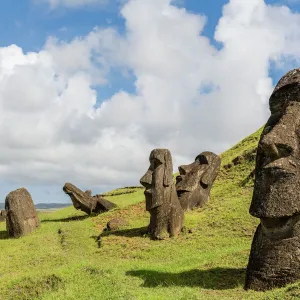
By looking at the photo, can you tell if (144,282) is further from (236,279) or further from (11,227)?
(11,227)

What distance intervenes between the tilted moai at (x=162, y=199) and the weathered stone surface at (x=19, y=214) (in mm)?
7536

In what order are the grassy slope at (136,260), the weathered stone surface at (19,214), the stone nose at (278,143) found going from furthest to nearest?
1. the weathered stone surface at (19,214)
2. the grassy slope at (136,260)
3. the stone nose at (278,143)

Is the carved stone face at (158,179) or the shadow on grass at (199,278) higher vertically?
the carved stone face at (158,179)

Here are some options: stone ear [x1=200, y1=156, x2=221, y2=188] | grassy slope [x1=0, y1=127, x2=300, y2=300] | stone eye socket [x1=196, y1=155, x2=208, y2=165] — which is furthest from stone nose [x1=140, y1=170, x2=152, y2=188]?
stone eye socket [x1=196, y1=155, x2=208, y2=165]

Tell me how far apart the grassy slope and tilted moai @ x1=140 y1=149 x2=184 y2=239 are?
671 millimetres

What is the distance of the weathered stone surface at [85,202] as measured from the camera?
29188 mm

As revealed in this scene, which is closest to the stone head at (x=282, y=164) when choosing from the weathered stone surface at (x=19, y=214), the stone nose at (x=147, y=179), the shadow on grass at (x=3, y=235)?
the stone nose at (x=147, y=179)

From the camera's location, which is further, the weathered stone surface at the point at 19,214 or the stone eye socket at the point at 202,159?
the stone eye socket at the point at 202,159

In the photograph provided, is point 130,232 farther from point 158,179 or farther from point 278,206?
point 278,206

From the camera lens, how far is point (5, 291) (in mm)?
12602

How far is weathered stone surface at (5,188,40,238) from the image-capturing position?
23.6 m

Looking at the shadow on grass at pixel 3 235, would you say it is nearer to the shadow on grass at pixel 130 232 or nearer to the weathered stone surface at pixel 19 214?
the weathered stone surface at pixel 19 214

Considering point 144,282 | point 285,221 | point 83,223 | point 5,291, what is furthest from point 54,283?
point 83,223

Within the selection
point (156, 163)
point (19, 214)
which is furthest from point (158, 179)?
point (19, 214)
